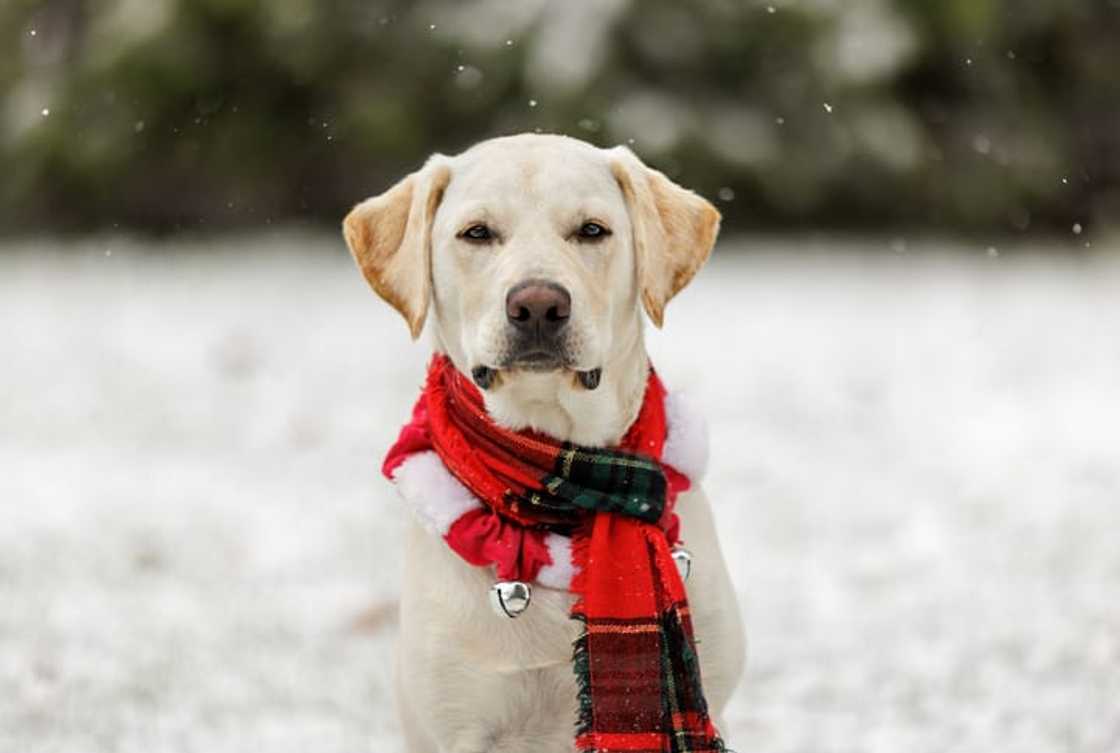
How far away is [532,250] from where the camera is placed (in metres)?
2.82

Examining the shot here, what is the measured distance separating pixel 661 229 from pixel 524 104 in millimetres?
8771

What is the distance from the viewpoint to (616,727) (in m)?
2.90

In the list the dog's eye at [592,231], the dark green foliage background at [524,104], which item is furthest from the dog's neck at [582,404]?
the dark green foliage background at [524,104]

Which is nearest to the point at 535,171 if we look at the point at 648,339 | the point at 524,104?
the point at 648,339

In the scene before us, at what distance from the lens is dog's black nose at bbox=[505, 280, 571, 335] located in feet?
8.89

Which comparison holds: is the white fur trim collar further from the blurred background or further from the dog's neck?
the blurred background

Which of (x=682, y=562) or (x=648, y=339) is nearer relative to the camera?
(x=682, y=562)

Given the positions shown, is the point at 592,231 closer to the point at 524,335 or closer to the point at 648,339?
the point at 524,335

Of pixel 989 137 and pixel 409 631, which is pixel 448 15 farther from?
pixel 409 631

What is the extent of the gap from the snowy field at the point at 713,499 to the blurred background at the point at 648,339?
0.02 metres

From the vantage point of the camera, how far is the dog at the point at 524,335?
2.84m

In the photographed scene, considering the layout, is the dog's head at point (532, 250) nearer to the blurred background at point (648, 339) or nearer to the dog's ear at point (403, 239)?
the dog's ear at point (403, 239)

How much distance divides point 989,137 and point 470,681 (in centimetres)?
1094

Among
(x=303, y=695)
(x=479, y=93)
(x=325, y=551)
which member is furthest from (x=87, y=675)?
(x=479, y=93)
